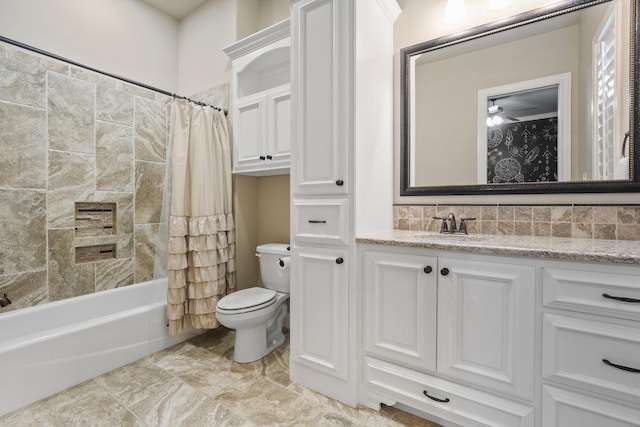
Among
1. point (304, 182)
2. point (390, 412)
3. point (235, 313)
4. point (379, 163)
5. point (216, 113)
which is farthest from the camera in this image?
point (216, 113)

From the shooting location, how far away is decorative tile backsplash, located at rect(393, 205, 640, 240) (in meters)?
1.40

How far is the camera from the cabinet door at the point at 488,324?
1188 mm

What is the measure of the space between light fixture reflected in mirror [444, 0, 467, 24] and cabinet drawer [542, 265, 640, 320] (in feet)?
4.80

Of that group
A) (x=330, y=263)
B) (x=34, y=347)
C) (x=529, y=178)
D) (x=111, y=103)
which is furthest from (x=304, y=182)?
(x=111, y=103)

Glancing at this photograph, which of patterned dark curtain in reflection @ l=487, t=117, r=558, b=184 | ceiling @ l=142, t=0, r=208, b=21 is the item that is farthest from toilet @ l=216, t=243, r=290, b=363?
ceiling @ l=142, t=0, r=208, b=21

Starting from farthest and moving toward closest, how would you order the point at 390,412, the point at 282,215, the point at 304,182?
the point at 282,215
the point at 304,182
the point at 390,412

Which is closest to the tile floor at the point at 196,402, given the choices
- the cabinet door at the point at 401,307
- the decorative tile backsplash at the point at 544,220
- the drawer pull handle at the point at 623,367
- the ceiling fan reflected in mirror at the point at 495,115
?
the cabinet door at the point at 401,307

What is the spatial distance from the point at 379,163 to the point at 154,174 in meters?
2.10

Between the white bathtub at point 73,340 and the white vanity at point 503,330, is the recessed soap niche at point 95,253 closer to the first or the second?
the white bathtub at point 73,340

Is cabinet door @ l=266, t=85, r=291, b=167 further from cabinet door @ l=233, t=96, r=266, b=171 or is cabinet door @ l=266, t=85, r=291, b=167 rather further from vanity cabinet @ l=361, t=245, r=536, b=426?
vanity cabinet @ l=361, t=245, r=536, b=426

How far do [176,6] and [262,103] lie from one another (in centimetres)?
150

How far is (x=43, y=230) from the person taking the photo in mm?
2146

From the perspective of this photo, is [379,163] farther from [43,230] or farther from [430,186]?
[43,230]

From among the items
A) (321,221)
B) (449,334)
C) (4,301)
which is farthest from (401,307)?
(4,301)
